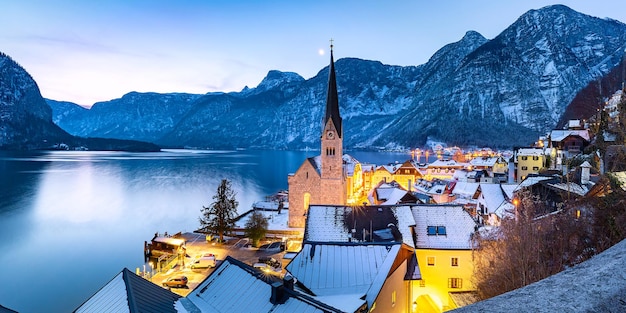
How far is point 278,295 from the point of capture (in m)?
10.8

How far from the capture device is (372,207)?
76.2 ft

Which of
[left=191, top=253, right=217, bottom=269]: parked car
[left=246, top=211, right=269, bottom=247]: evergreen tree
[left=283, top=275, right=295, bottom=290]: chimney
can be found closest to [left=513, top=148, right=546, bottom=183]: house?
[left=246, top=211, right=269, bottom=247]: evergreen tree

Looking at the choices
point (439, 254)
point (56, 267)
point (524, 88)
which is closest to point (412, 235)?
point (439, 254)

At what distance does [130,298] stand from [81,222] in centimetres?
5400

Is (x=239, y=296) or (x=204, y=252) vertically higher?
(x=239, y=296)

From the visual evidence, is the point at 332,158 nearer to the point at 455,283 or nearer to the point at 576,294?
the point at 455,283

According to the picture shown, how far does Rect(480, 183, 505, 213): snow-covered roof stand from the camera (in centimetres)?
3282

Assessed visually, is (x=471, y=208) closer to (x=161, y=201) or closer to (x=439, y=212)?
(x=439, y=212)

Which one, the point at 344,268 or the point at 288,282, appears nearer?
the point at 288,282

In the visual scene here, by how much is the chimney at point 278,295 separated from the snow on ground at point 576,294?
904cm

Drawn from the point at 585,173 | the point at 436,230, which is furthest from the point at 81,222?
the point at 585,173

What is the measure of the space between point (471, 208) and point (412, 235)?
21.8 meters

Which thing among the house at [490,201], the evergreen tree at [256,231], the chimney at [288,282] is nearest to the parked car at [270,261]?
the evergreen tree at [256,231]

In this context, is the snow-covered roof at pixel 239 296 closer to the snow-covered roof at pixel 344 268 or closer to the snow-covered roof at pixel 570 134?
the snow-covered roof at pixel 344 268
